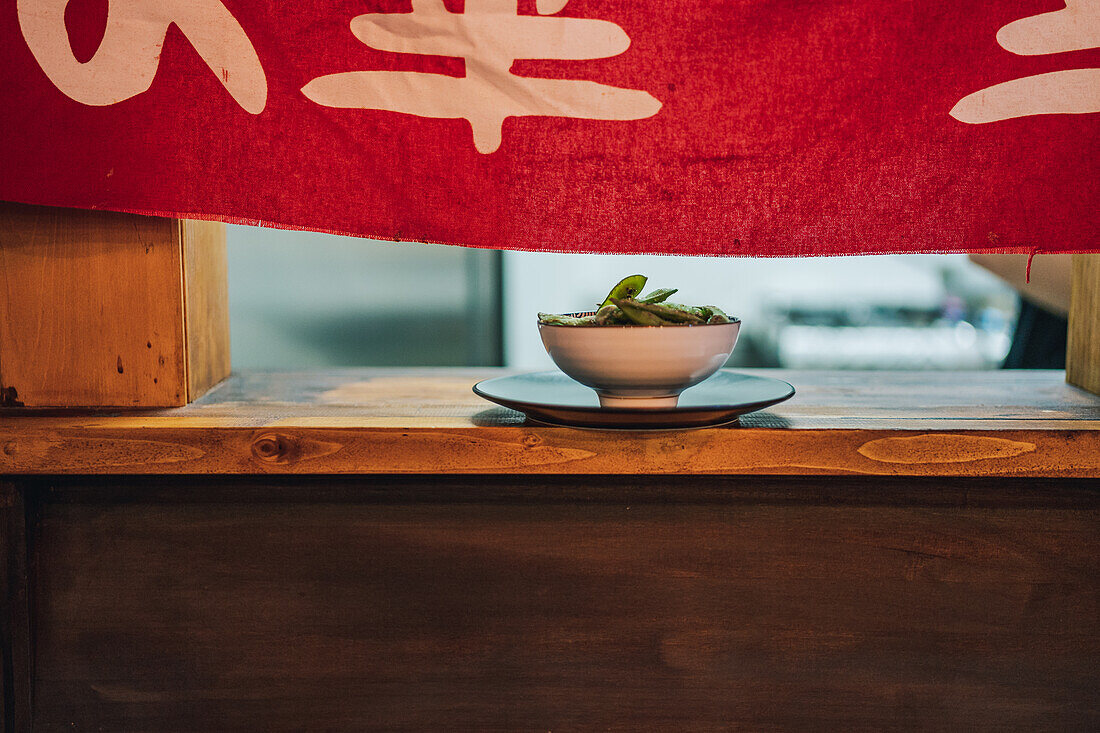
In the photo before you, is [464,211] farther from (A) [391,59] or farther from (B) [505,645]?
(B) [505,645]

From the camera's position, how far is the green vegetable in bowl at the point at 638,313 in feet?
3.89

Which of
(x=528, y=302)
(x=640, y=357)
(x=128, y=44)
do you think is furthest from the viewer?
(x=528, y=302)

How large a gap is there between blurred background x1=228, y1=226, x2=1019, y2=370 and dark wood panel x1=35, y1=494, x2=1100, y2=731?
1.08 metres

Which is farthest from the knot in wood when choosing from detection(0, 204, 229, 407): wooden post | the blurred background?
the blurred background

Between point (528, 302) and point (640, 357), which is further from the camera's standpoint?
point (528, 302)

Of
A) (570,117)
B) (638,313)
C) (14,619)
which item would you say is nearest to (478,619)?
(638,313)

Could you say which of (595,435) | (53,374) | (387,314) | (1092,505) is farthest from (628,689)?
(387,314)

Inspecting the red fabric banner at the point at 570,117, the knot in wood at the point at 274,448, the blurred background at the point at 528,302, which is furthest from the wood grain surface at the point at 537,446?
the blurred background at the point at 528,302

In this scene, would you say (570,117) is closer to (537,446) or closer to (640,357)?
(640,357)

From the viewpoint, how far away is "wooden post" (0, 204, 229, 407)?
1353 millimetres

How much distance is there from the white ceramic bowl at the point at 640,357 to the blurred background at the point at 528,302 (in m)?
1.10

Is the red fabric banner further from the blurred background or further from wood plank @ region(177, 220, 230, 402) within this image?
the blurred background

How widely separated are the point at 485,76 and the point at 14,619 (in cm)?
112

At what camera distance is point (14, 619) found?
1.27 meters
